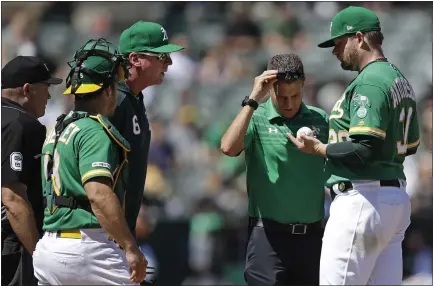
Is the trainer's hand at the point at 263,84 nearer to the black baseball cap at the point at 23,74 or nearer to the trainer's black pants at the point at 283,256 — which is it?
the trainer's black pants at the point at 283,256

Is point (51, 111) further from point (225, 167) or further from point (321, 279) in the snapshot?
point (321, 279)

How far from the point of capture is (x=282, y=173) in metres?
5.86

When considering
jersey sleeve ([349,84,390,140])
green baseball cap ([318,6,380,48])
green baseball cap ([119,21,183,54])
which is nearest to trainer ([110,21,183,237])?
green baseball cap ([119,21,183,54])

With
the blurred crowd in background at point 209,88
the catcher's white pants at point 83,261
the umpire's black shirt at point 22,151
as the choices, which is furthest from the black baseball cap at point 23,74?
the blurred crowd in background at point 209,88

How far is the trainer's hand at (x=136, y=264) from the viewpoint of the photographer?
456 cm

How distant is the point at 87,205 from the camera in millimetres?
4656

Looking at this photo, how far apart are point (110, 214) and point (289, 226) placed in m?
1.73

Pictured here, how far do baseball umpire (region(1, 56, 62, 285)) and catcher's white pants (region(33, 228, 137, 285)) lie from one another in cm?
75

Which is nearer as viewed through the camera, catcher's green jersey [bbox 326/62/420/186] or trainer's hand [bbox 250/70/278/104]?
catcher's green jersey [bbox 326/62/420/186]

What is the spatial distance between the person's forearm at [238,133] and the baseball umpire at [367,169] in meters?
0.52

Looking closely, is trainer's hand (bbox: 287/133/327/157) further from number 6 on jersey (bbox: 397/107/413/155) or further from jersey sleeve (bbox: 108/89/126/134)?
jersey sleeve (bbox: 108/89/126/134)

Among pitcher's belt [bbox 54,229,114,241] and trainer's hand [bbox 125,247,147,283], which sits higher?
pitcher's belt [bbox 54,229,114,241]

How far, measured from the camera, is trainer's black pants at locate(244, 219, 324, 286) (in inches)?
229

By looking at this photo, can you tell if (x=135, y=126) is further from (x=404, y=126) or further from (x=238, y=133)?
(x=404, y=126)
